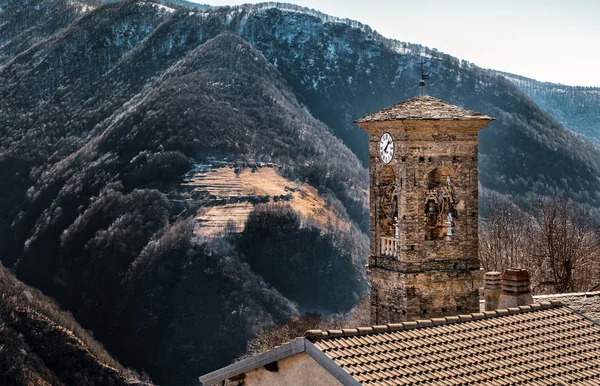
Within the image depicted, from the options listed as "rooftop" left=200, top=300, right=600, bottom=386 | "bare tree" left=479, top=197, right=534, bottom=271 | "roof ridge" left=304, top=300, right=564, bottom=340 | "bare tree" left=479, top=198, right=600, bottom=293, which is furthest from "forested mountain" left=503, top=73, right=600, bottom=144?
"rooftop" left=200, top=300, right=600, bottom=386

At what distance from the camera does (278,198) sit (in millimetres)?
82375

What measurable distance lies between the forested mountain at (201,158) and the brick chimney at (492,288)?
113ft

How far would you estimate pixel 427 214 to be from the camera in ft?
101

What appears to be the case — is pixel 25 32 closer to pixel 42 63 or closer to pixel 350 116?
pixel 42 63

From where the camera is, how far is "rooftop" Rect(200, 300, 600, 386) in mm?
17250

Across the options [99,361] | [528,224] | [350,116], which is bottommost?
[99,361]

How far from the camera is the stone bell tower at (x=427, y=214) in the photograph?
30000 millimetres

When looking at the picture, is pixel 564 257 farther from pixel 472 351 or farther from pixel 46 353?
pixel 472 351

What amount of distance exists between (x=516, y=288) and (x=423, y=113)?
6837 mm

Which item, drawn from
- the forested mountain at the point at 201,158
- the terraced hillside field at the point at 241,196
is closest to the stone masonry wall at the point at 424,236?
the forested mountain at the point at 201,158

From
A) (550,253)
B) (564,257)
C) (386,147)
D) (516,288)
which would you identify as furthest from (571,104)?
(516,288)

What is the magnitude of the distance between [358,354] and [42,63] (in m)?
122

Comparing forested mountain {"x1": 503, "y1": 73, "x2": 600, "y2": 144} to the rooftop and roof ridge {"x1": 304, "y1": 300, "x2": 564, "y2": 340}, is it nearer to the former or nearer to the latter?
roof ridge {"x1": 304, "y1": 300, "x2": 564, "y2": 340}

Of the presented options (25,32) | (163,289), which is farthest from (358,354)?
(25,32)
